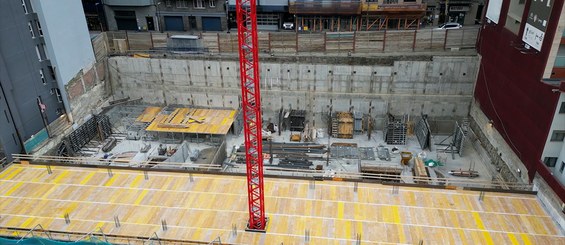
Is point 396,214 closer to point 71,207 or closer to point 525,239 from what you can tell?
point 525,239

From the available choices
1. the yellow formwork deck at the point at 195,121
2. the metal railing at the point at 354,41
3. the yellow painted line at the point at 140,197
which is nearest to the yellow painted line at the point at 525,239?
the yellow painted line at the point at 140,197

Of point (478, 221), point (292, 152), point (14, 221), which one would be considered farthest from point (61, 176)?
point (478, 221)

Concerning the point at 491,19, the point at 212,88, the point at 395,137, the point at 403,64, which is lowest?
the point at 395,137

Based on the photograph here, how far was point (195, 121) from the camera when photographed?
4350 cm

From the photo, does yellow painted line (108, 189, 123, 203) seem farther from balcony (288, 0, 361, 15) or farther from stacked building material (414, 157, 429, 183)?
balcony (288, 0, 361, 15)

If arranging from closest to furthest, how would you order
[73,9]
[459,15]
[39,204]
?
1. [39,204]
2. [73,9]
3. [459,15]

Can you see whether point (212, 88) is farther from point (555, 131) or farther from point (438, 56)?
point (555, 131)

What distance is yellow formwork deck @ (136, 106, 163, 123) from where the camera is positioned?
44.9m

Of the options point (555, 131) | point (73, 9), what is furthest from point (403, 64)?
point (73, 9)

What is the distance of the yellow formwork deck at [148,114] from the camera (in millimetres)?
44875

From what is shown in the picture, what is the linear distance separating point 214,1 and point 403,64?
2626 cm

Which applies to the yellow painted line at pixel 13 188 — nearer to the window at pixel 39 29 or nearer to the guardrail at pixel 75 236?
the guardrail at pixel 75 236

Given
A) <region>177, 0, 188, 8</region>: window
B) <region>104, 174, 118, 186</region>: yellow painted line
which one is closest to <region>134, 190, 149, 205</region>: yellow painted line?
<region>104, 174, 118, 186</region>: yellow painted line

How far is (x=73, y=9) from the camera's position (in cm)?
4178
